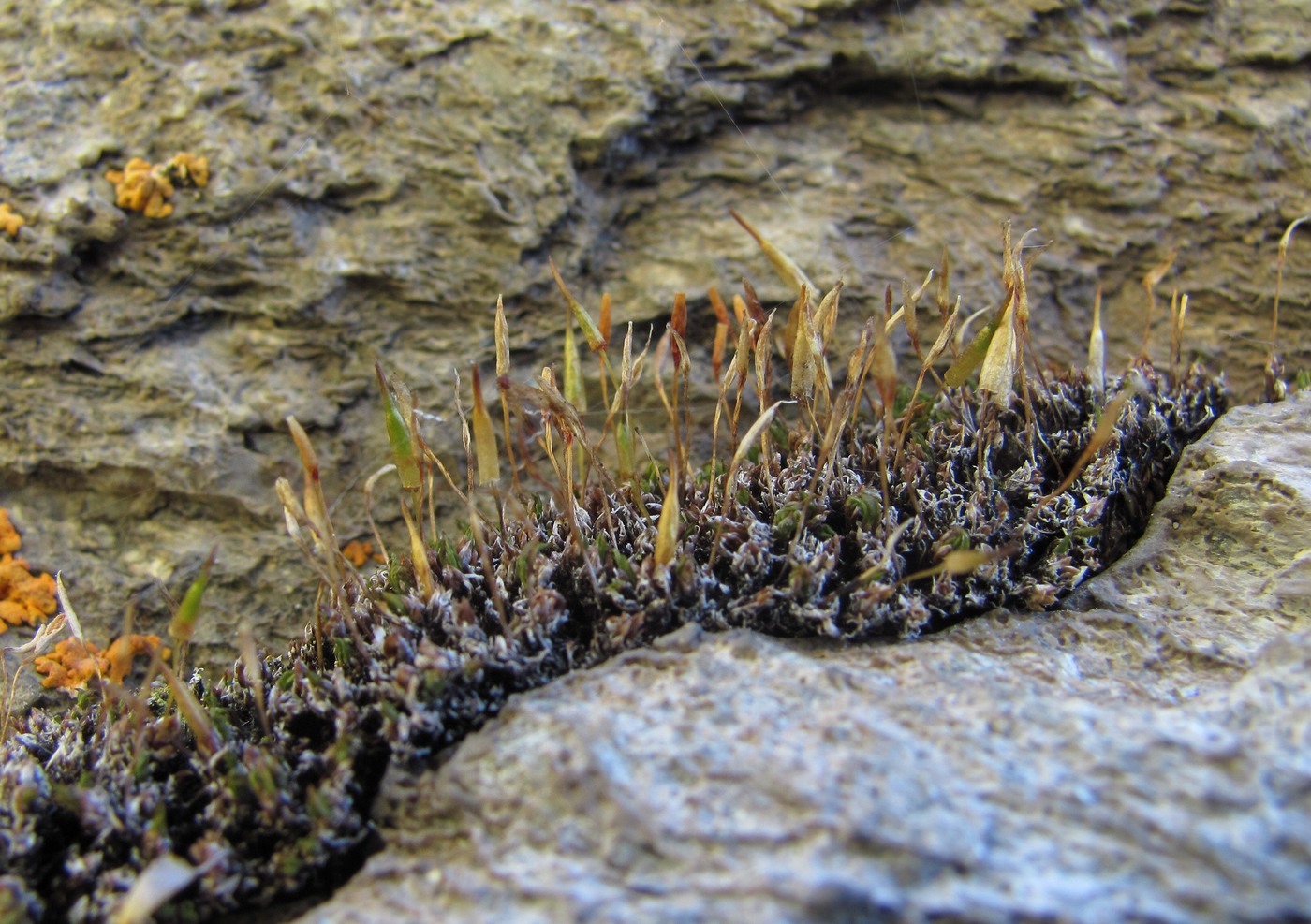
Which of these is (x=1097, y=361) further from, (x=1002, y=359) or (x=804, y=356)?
(x=804, y=356)

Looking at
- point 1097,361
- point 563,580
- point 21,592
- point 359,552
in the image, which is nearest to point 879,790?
point 563,580

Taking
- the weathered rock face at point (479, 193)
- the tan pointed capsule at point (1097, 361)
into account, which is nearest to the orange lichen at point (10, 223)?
the weathered rock face at point (479, 193)

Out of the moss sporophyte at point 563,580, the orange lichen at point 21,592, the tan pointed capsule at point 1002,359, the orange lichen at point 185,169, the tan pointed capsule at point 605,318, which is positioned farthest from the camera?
the orange lichen at point 185,169

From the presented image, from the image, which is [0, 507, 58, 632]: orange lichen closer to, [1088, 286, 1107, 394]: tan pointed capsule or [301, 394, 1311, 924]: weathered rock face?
[301, 394, 1311, 924]: weathered rock face

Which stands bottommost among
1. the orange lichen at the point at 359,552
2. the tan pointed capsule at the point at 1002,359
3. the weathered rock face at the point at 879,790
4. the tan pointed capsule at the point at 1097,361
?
the orange lichen at the point at 359,552

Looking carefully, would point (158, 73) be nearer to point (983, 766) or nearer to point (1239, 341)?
point (983, 766)

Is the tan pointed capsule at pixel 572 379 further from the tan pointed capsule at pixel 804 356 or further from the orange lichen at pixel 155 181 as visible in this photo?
the orange lichen at pixel 155 181
